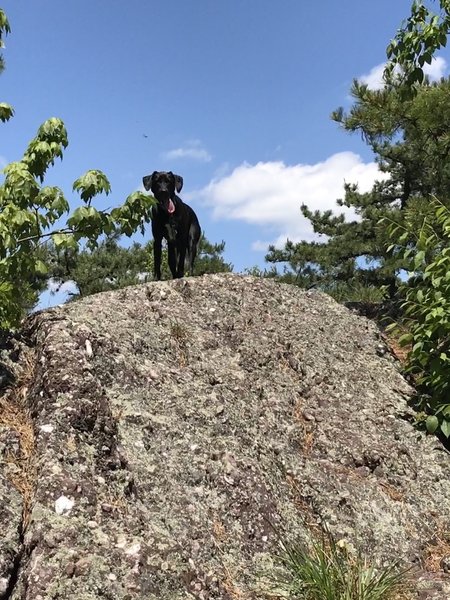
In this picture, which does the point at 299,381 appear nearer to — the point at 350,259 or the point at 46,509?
the point at 46,509

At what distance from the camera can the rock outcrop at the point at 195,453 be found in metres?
2.97

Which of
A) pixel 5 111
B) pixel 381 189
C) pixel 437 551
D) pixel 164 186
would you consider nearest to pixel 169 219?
pixel 164 186

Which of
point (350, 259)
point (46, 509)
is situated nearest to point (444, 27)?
point (46, 509)

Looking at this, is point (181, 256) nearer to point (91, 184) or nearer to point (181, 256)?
point (181, 256)

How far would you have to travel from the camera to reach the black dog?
23.6 feet

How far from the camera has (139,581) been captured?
2832 millimetres

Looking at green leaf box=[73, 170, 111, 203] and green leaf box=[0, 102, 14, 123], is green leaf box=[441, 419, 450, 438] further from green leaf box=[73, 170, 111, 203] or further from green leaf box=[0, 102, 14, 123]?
green leaf box=[0, 102, 14, 123]

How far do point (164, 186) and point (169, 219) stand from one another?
0.44m

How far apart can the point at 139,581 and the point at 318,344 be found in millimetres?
3065

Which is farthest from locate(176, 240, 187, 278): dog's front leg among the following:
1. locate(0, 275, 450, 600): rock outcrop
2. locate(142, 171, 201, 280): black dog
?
locate(0, 275, 450, 600): rock outcrop

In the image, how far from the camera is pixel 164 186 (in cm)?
727

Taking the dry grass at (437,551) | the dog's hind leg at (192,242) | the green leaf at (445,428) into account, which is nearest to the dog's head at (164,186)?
the dog's hind leg at (192,242)

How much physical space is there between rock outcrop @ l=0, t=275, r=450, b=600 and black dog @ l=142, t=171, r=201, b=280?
5.80 ft

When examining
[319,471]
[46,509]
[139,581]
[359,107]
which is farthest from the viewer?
[359,107]
